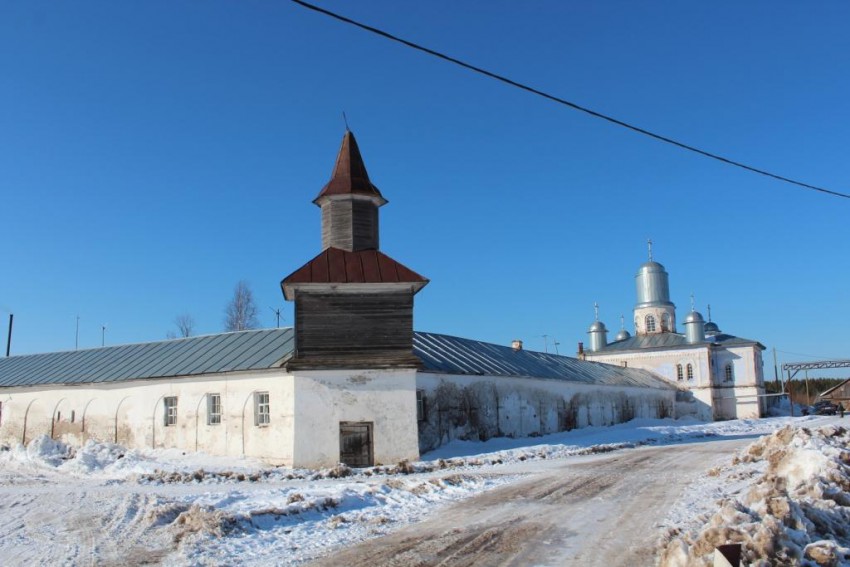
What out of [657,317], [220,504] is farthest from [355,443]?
[657,317]

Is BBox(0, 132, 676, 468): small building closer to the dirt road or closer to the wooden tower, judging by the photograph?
the wooden tower

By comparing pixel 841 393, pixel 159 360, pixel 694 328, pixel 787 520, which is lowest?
pixel 787 520

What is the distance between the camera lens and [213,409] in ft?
81.1

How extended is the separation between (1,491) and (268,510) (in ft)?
29.2

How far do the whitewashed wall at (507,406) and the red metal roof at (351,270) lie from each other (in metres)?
3.87

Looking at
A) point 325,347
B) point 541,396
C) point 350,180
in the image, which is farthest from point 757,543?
point 541,396

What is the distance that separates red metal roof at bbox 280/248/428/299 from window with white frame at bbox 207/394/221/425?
4832mm

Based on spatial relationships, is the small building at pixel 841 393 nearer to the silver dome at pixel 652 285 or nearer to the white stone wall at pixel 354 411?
the silver dome at pixel 652 285

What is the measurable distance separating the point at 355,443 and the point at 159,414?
8.99 meters

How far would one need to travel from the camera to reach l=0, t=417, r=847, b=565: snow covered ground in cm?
982

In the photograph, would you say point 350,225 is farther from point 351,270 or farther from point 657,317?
point 657,317

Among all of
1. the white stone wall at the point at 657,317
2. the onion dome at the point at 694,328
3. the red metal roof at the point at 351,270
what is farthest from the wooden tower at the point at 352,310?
the white stone wall at the point at 657,317

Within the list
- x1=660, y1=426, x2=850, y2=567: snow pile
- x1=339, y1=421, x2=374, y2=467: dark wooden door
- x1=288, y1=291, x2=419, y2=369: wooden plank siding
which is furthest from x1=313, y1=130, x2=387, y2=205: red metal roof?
x1=660, y1=426, x2=850, y2=567: snow pile

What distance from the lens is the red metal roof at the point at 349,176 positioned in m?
23.8
